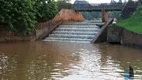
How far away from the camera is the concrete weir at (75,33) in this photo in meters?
26.1

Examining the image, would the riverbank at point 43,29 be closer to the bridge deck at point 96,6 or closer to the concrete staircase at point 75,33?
the concrete staircase at point 75,33

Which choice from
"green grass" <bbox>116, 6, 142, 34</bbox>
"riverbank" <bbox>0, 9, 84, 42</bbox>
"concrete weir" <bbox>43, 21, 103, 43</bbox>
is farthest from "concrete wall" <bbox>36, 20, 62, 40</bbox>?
A: "green grass" <bbox>116, 6, 142, 34</bbox>

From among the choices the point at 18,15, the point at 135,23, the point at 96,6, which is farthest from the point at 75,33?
the point at 96,6

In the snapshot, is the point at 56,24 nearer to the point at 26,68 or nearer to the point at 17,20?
the point at 17,20

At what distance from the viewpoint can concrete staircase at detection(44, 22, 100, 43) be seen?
2614 centimetres

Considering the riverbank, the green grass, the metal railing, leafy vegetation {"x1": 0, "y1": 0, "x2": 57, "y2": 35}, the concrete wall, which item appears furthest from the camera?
the metal railing

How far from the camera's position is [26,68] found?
38.7ft

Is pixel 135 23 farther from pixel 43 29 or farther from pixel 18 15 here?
pixel 43 29

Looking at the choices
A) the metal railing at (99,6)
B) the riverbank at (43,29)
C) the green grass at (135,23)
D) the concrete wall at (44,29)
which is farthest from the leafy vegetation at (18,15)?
the metal railing at (99,6)

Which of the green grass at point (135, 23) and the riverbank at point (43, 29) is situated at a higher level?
the green grass at point (135, 23)

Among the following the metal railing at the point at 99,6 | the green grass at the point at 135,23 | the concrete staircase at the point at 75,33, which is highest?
the metal railing at the point at 99,6

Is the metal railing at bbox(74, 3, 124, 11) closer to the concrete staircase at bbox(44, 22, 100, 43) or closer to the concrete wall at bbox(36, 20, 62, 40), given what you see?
the concrete staircase at bbox(44, 22, 100, 43)

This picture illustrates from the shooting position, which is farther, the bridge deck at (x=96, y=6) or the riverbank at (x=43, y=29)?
the bridge deck at (x=96, y=6)

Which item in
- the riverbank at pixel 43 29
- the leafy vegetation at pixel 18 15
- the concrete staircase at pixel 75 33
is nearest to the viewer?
the leafy vegetation at pixel 18 15
